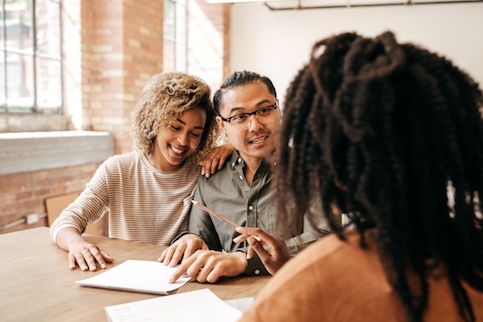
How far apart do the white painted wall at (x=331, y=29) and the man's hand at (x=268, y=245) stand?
4.12 meters

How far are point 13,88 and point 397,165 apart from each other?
3.22m

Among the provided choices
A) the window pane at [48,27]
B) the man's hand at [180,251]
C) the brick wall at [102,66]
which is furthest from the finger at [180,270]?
the window pane at [48,27]

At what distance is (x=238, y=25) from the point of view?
601 cm

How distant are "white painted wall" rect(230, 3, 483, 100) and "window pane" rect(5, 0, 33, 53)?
2.95 meters

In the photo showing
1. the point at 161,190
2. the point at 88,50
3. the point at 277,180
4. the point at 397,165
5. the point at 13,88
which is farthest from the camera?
the point at 88,50

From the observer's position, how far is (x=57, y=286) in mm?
1364

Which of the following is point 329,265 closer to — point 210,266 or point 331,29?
point 210,266

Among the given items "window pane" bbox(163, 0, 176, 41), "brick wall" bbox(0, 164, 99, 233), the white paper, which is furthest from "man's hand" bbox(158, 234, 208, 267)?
"window pane" bbox(163, 0, 176, 41)

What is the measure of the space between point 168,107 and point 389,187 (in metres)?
1.40

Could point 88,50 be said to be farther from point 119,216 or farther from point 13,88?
point 119,216

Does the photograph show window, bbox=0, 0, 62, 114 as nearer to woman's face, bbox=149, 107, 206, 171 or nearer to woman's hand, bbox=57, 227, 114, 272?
woman's face, bbox=149, 107, 206, 171

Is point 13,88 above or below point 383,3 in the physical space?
below

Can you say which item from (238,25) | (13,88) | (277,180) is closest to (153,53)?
(13,88)

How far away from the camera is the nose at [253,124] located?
1.85m
